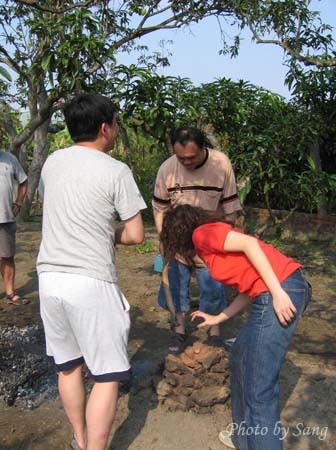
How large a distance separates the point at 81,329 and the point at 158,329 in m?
2.15

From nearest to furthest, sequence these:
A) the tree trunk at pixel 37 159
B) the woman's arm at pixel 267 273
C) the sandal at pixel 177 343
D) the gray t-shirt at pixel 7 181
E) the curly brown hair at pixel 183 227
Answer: the woman's arm at pixel 267 273 → the curly brown hair at pixel 183 227 → the sandal at pixel 177 343 → the gray t-shirt at pixel 7 181 → the tree trunk at pixel 37 159

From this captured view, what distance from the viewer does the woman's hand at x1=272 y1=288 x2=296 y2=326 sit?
80.4 inches

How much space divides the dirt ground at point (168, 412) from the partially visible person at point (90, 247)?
57 centimetres

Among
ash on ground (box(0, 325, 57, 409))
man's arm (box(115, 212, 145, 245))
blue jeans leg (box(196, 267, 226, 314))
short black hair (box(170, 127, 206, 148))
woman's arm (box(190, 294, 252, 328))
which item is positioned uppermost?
short black hair (box(170, 127, 206, 148))

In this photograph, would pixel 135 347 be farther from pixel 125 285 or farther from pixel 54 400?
pixel 125 285

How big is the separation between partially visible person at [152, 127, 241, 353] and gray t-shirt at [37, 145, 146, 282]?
1.22 meters

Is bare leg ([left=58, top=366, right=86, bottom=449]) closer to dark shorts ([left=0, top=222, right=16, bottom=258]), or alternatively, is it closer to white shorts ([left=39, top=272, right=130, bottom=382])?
white shorts ([left=39, top=272, right=130, bottom=382])

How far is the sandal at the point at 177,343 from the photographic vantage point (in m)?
3.62

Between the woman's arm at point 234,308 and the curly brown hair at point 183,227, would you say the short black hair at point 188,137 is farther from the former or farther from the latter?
the woman's arm at point 234,308

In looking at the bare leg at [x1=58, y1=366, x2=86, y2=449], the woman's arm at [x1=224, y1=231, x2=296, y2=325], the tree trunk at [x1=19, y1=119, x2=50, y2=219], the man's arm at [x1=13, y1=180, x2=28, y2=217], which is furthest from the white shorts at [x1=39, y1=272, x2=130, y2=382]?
the tree trunk at [x1=19, y1=119, x2=50, y2=219]

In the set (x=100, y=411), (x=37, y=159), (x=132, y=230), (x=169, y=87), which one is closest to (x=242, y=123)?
(x=169, y=87)

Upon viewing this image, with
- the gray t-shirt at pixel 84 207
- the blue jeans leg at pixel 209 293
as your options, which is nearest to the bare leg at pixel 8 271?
the blue jeans leg at pixel 209 293

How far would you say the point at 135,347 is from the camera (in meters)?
3.83

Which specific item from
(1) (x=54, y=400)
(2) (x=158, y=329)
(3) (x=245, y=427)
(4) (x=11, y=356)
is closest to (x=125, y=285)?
(2) (x=158, y=329)
